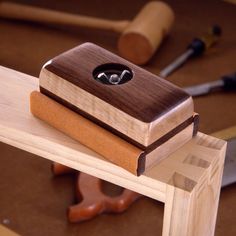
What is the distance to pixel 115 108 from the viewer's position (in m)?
0.71

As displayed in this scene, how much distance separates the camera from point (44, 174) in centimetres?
129

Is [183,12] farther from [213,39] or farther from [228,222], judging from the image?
[228,222]

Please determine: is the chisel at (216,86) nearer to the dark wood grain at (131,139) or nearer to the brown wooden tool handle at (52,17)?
the brown wooden tool handle at (52,17)

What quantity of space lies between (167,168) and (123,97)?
99 millimetres

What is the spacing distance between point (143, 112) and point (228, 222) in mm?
552

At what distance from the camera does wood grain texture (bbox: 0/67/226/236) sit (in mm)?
714

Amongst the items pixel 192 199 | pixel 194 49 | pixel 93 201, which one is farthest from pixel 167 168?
pixel 194 49

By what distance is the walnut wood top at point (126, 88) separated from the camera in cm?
71

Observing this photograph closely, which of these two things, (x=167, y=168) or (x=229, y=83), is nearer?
(x=167, y=168)

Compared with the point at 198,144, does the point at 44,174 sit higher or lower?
lower

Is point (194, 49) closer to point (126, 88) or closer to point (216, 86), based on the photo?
point (216, 86)

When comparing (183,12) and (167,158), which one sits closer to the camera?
(167,158)

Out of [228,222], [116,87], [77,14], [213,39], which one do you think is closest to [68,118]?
[116,87]

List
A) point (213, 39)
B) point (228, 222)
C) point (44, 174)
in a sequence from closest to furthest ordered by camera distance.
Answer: point (228, 222), point (44, 174), point (213, 39)
